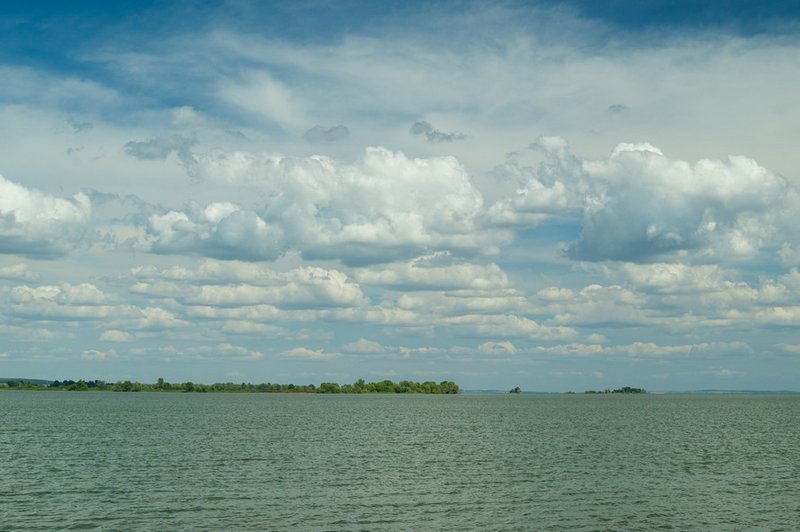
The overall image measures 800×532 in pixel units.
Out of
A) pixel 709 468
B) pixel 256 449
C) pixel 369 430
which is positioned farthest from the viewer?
pixel 369 430

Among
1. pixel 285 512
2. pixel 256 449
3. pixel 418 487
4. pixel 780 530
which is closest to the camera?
pixel 780 530

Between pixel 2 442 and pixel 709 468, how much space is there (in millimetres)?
74464

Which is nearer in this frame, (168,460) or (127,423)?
(168,460)

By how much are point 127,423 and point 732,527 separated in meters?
107

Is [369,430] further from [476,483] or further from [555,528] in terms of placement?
[555,528]

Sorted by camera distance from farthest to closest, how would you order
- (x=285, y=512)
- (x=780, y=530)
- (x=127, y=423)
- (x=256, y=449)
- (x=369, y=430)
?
(x=127, y=423) → (x=369, y=430) → (x=256, y=449) → (x=285, y=512) → (x=780, y=530)

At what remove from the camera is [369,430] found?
118375 millimetres

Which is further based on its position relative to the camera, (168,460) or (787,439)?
(787,439)

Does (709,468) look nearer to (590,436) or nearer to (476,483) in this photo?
(476,483)

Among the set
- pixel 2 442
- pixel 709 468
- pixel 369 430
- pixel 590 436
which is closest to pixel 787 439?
A: pixel 590 436

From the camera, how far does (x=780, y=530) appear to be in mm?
44938

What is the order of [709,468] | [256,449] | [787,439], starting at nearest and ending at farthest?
1. [709,468]
2. [256,449]
3. [787,439]

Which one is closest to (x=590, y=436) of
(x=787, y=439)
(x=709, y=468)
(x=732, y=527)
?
(x=787, y=439)

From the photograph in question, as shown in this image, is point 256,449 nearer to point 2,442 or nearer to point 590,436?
point 2,442
